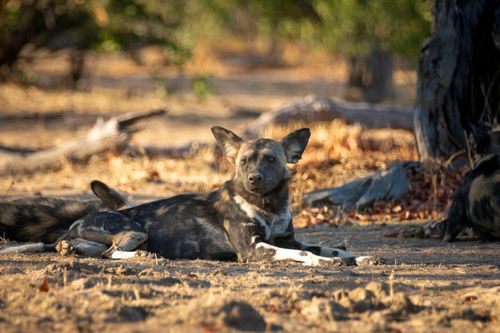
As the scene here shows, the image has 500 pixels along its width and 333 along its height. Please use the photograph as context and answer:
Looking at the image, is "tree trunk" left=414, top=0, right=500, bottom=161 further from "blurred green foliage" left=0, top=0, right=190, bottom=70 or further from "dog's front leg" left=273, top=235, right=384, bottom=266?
"blurred green foliage" left=0, top=0, right=190, bottom=70

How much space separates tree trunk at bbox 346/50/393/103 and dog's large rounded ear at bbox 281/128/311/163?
10875mm

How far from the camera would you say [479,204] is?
23.7 ft

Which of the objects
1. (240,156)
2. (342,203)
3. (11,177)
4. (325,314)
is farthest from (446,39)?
(325,314)

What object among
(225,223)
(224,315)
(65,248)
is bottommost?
(224,315)

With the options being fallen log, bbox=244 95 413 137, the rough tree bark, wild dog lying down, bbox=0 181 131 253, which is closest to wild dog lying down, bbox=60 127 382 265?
wild dog lying down, bbox=0 181 131 253

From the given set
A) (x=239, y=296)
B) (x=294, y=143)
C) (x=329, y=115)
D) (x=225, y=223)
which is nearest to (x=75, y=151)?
(x=329, y=115)

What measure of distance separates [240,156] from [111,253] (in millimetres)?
1133

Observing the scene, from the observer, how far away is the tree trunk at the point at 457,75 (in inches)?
362

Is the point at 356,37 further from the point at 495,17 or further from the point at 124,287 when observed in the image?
the point at 124,287

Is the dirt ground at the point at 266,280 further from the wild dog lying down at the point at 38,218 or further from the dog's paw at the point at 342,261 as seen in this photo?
the wild dog lying down at the point at 38,218

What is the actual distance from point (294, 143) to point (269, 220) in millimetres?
707

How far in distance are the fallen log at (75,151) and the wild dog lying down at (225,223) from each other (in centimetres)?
388

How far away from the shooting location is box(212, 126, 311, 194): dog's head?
6.20 m

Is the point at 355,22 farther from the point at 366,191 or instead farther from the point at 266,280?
the point at 266,280
